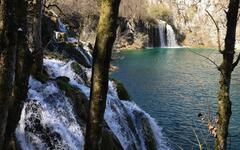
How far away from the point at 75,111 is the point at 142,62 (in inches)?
1701

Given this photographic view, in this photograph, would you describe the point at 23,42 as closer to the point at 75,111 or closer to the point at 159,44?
the point at 75,111

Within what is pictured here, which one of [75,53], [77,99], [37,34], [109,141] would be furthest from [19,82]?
[75,53]

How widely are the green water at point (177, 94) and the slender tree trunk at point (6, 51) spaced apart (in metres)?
10.2

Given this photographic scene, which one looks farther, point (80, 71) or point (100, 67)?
point (80, 71)

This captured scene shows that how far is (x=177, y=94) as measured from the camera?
14.0m

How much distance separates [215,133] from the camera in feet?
18.9

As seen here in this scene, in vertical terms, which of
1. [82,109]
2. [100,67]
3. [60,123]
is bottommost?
[60,123]

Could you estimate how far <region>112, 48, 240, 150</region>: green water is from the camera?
74.1 feet

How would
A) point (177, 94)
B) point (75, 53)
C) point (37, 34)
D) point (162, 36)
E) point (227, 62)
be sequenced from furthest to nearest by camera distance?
point (162, 36) → point (75, 53) → point (37, 34) → point (177, 94) → point (227, 62)

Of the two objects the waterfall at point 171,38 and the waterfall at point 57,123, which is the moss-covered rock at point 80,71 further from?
the waterfall at point 171,38

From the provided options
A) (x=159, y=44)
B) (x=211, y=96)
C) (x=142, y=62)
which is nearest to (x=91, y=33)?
(x=142, y=62)

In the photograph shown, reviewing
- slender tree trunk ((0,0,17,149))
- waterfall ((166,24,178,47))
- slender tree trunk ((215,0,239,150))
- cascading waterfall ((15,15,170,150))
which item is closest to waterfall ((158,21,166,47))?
waterfall ((166,24,178,47))

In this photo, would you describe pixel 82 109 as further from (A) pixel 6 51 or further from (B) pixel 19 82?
(A) pixel 6 51

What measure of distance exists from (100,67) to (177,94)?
30.1 ft
